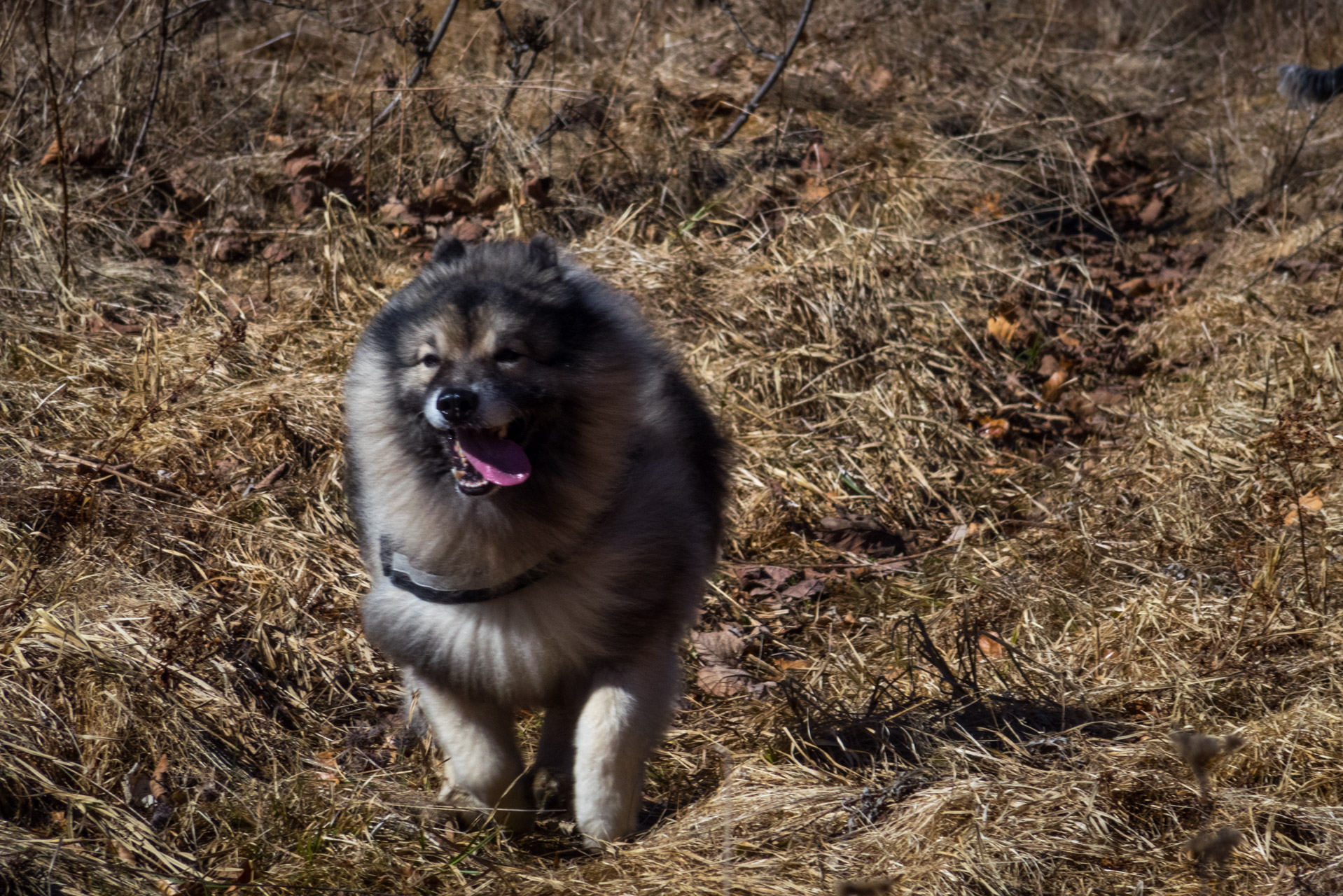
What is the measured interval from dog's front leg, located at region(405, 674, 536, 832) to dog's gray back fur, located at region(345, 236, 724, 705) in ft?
0.25

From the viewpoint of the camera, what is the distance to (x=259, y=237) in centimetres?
659

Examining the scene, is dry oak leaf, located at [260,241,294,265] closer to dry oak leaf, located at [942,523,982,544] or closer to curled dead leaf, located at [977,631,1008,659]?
dry oak leaf, located at [942,523,982,544]

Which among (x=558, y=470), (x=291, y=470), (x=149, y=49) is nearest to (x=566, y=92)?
(x=149, y=49)

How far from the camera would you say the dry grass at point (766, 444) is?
3.06 meters

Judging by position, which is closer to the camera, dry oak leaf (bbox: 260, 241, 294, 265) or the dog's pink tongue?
the dog's pink tongue

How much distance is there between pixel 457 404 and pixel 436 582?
0.58 meters

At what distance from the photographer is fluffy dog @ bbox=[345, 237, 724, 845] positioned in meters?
2.99

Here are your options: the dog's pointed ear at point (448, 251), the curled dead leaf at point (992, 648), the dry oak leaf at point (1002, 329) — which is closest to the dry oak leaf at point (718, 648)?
the curled dead leaf at point (992, 648)

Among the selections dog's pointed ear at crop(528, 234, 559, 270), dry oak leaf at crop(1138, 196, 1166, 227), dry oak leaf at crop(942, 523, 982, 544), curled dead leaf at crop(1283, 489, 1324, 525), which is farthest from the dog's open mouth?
dry oak leaf at crop(1138, 196, 1166, 227)

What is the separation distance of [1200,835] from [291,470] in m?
3.49

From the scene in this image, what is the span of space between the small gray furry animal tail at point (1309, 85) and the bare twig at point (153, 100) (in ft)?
22.3

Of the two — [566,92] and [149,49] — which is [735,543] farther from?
[149,49]

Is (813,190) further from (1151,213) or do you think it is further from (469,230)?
(1151,213)

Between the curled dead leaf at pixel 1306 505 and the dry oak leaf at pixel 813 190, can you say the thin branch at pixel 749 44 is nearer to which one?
the dry oak leaf at pixel 813 190
